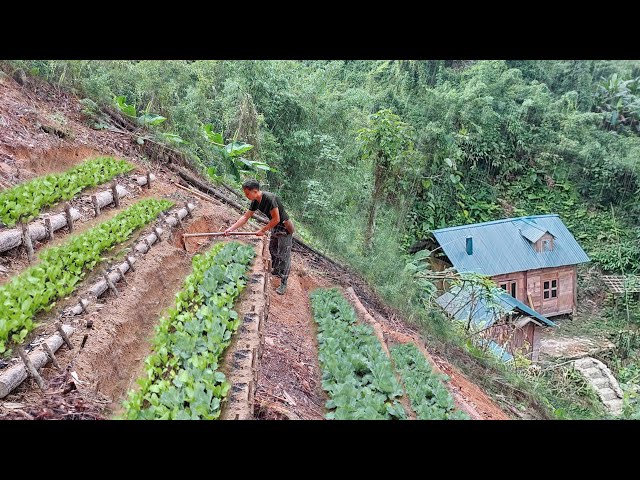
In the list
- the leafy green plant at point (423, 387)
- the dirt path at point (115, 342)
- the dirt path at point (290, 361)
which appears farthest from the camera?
the leafy green plant at point (423, 387)

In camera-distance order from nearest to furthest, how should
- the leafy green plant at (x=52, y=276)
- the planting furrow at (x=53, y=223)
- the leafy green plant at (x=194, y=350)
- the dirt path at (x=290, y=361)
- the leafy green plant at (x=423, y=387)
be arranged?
1. the leafy green plant at (x=194, y=350)
2. the leafy green plant at (x=52, y=276)
3. the dirt path at (x=290, y=361)
4. the leafy green plant at (x=423, y=387)
5. the planting furrow at (x=53, y=223)

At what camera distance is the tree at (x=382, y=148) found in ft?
43.9

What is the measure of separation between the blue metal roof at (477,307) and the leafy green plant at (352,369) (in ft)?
15.1

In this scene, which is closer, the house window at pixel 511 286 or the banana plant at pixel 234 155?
the banana plant at pixel 234 155

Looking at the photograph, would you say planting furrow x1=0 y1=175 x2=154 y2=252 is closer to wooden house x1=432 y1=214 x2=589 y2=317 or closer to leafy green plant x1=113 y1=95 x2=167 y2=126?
leafy green plant x1=113 y1=95 x2=167 y2=126

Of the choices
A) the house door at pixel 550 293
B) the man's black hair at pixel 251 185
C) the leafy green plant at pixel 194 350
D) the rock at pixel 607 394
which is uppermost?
the man's black hair at pixel 251 185

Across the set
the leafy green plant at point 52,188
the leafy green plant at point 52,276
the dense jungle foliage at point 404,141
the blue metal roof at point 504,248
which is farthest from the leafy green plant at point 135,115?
the blue metal roof at point 504,248

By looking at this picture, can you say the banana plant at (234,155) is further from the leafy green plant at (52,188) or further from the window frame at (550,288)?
the window frame at (550,288)

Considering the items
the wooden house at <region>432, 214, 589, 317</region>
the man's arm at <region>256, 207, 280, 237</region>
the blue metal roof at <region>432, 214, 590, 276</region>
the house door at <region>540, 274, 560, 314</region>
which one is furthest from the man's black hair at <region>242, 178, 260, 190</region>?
the house door at <region>540, 274, 560, 314</region>

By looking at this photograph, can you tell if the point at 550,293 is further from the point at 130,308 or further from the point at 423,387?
the point at 130,308

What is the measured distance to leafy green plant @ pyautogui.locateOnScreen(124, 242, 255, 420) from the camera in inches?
138

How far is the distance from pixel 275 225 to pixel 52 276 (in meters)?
2.70

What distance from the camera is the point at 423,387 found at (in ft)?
18.5

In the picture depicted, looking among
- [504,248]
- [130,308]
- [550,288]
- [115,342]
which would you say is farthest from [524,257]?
[115,342]
